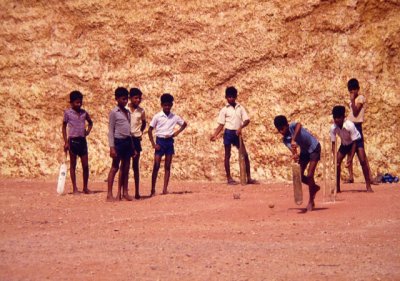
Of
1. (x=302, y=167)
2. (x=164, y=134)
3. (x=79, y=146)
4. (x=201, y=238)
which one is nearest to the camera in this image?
(x=201, y=238)

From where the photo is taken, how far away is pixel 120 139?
42.6ft

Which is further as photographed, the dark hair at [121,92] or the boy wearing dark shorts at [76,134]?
the boy wearing dark shorts at [76,134]

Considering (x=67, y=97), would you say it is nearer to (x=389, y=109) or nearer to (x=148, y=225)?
(x=389, y=109)

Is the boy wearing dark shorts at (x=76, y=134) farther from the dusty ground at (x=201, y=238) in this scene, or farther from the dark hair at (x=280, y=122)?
the dark hair at (x=280, y=122)

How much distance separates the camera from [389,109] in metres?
16.9

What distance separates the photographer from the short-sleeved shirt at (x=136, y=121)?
13352 mm

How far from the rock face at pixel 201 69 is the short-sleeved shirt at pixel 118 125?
14.6ft

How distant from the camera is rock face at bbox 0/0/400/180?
56.0ft

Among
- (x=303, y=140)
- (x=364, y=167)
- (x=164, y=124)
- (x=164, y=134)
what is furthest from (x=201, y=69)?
(x=303, y=140)

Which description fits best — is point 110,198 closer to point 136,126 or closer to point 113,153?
point 113,153

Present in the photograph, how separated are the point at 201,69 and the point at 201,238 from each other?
9.31m

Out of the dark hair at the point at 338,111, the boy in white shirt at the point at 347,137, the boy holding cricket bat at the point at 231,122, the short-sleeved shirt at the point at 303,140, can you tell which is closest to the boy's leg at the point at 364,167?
the boy in white shirt at the point at 347,137

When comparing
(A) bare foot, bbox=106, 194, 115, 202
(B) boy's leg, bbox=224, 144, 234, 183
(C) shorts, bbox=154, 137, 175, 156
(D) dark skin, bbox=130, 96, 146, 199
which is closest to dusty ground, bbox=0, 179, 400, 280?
(A) bare foot, bbox=106, 194, 115, 202

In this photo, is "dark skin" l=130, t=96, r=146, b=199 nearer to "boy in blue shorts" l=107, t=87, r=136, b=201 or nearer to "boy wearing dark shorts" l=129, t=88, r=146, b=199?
→ "boy wearing dark shorts" l=129, t=88, r=146, b=199
